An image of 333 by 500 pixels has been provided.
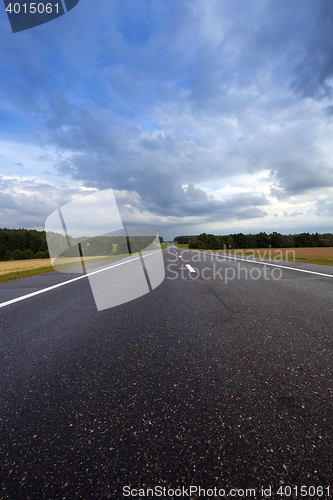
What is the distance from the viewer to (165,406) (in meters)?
1.64

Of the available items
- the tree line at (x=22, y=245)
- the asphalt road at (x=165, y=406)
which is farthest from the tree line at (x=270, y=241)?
the asphalt road at (x=165, y=406)

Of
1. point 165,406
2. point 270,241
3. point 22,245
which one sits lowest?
point 165,406

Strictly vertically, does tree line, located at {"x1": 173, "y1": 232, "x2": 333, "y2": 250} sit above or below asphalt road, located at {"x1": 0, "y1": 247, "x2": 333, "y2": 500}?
above

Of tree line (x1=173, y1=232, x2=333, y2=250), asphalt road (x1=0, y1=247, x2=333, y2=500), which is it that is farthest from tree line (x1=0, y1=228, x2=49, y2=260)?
asphalt road (x1=0, y1=247, x2=333, y2=500)

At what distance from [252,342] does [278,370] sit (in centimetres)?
57

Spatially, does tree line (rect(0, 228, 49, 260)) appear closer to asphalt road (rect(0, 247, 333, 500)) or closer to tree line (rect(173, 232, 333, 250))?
tree line (rect(173, 232, 333, 250))

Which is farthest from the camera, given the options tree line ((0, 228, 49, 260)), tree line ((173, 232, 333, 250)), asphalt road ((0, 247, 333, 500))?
tree line ((173, 232, 333, 250))

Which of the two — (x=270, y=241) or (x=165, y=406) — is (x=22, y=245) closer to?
(x=165, y=406)

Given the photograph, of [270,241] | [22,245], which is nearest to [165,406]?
[22,245]

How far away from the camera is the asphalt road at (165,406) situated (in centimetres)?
115

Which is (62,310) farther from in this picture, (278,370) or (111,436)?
(278,370)

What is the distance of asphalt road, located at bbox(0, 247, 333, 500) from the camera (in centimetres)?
115

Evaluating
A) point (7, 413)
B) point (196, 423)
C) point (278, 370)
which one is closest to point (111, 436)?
point (196, 423)

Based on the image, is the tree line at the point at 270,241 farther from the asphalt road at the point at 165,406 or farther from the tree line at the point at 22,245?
the asphalt road at the point at 165,406
